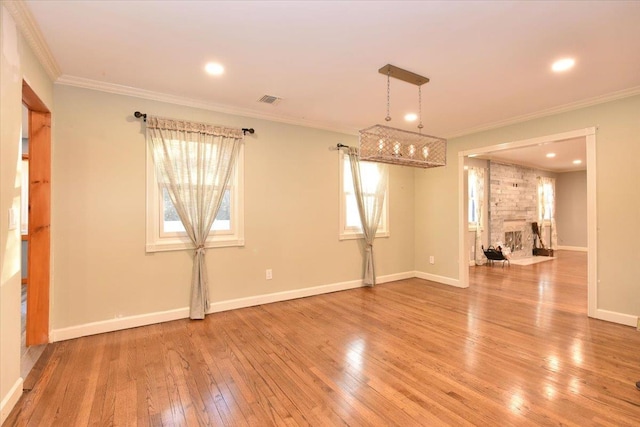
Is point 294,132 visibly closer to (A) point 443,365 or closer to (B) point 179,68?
(B) point 179,68

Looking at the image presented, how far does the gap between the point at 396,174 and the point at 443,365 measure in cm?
376

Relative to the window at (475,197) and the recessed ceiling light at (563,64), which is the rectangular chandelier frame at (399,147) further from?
the window at (475,197)

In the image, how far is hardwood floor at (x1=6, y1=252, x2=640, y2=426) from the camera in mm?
1941

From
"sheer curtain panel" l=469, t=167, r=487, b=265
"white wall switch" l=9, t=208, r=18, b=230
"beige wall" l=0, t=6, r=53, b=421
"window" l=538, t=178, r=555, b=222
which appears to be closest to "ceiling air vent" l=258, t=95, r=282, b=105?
"beige wall" l=0, t=6, r=53, b=421

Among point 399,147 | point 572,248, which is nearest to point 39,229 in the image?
point 399,147

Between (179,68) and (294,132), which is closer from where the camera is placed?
(179,68)

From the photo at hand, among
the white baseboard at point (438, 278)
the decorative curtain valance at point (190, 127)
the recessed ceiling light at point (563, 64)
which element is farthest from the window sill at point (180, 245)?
the recessed ceiling light at point (563, 64)

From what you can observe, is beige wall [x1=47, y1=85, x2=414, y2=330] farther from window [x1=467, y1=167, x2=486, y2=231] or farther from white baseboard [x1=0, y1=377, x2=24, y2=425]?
window [x1=467, y1=167, x2=486, y2=231]

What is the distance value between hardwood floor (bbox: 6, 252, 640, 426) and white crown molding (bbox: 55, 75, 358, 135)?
102 inches

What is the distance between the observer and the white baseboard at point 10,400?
1.87m

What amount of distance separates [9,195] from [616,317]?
229 inches

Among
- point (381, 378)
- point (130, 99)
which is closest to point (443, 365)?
point (381, 378)

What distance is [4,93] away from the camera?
189cm

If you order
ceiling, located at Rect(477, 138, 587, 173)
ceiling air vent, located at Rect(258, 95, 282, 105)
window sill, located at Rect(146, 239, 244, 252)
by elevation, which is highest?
ceiling, located at Rect(477, 138, 587, 173)
